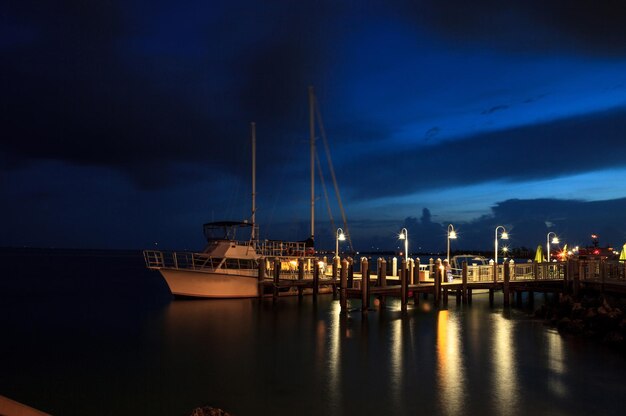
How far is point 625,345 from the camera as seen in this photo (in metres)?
20.4

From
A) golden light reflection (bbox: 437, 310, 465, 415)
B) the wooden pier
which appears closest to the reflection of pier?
the wooden pier

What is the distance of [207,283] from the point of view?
3622cm

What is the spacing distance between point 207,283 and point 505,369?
22836 mm

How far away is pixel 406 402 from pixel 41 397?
1052 cm

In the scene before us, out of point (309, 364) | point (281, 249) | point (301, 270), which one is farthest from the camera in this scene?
point (281, 249)

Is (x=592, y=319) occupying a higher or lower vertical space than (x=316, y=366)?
higher

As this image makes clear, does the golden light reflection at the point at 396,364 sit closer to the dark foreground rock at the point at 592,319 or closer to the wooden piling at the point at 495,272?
the dark foreground rock at the point at 592,319

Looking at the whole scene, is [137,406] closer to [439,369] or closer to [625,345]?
[439,369]

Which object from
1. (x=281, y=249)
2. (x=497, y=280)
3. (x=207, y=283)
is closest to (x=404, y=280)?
(x=497, y=280)

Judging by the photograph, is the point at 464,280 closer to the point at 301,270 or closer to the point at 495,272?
the point at 495,272

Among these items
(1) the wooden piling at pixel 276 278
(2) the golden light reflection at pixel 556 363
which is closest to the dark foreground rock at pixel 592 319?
(2) the golden light reflection at pixel 556 363

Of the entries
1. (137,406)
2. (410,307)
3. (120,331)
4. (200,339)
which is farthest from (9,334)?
(410,307)

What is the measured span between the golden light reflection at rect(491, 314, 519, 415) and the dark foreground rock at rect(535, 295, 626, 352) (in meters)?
2.43

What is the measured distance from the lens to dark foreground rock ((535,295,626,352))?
2110 centimetres
